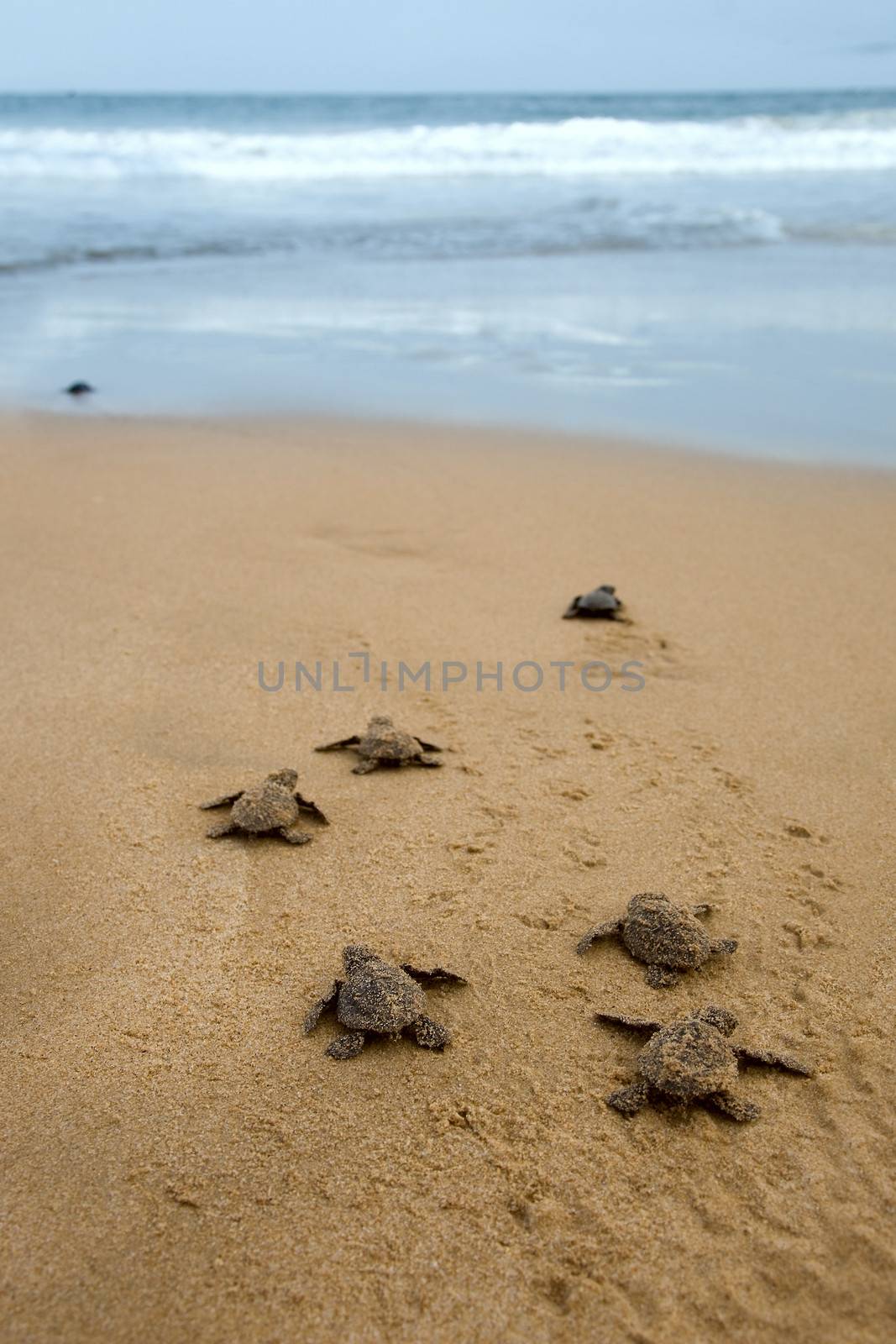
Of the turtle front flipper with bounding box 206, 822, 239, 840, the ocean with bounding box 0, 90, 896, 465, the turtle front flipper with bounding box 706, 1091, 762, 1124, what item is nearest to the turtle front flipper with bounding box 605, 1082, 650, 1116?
the turtle front flipper with bounding box 706, 1091, 762, 1124

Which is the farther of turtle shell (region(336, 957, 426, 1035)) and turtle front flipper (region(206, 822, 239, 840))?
turtle front flipper (region(206, 822, 239, 840))

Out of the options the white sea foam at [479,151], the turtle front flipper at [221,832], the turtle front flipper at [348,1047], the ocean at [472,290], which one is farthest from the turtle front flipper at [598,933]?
the white sea foam at [479,151]

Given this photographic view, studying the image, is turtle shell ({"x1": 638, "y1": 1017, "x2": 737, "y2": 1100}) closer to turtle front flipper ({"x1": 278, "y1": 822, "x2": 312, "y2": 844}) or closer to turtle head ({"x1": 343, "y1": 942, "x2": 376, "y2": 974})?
turtle head ({"x1": 343, "y1": 942, "x2": 376, "y2": 974})

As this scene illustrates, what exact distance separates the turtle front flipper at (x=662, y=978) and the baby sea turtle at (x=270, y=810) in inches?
43.2

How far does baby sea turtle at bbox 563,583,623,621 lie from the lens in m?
4.32

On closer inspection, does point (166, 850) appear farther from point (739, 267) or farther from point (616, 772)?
point (739, 267)

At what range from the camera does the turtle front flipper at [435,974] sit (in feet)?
8.25

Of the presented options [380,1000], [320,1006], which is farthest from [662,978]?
[320,1006]

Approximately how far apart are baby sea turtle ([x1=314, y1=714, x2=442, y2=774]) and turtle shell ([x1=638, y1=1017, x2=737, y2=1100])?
140 cm

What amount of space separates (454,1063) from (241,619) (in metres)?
2.53

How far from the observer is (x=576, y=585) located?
4.75m

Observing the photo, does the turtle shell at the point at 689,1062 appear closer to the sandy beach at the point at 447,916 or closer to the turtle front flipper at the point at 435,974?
the sandy beach at the point at 447,916

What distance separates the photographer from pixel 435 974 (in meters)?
2.52

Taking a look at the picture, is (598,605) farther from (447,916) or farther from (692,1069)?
(692,1069)
